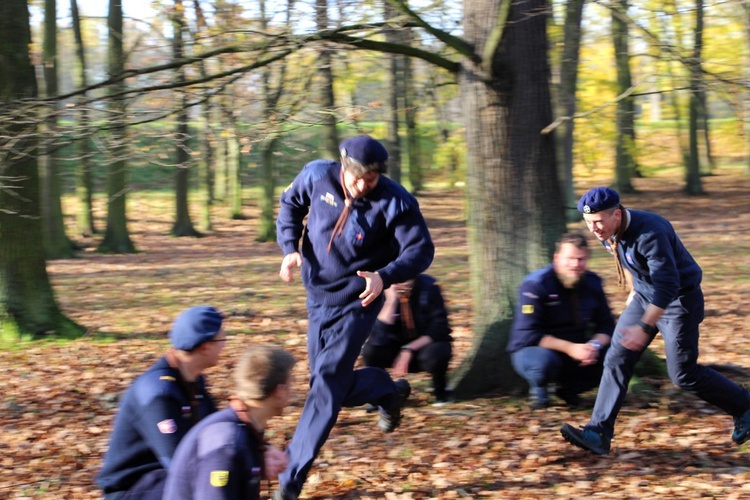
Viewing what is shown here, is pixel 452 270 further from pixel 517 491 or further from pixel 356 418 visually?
pixel 517 491

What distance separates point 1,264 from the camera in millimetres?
8797

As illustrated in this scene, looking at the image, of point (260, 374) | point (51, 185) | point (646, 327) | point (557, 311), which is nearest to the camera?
point (260, 374)

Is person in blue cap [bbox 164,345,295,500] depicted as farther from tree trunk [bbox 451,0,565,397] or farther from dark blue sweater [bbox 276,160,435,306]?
tree trunk [bbox 451,0,565,397]

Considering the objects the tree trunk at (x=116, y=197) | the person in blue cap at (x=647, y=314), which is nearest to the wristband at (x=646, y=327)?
the person in blue cap at (x=647, y=314)

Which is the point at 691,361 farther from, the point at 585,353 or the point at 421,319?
the point at 421,319

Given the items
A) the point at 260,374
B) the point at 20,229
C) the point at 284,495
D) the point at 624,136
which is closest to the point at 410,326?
the point at 284,495

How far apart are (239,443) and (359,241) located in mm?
2087

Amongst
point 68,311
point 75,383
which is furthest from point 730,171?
point 75,383

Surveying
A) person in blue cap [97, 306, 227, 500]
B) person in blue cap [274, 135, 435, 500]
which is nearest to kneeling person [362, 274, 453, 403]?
person in blue cap [274, 135, 435, 500]

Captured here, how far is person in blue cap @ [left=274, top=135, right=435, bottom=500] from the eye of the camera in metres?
4.65

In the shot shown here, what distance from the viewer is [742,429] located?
5.32m

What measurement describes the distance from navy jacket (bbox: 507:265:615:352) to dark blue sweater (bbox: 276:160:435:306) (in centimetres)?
144

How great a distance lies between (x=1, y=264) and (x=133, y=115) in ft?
11.0

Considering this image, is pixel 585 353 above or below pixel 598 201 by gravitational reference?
below
